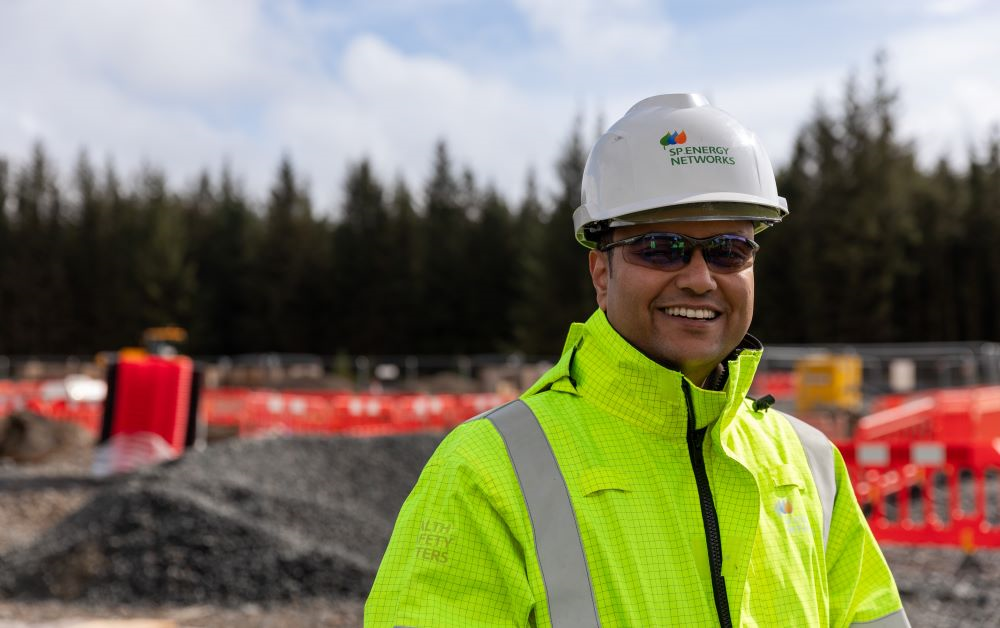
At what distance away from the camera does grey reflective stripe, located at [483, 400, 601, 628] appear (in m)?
1.69

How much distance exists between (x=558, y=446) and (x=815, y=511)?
0.63 m

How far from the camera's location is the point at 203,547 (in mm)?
8375

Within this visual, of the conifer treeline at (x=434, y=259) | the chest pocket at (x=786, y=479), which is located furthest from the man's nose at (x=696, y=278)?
the conifer treeline at (x=434, y=259)

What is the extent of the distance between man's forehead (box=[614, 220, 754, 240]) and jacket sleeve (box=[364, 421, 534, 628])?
580mm

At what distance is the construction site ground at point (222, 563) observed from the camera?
24.5ft

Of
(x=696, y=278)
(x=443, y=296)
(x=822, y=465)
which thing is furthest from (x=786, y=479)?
(x=443, y=296)

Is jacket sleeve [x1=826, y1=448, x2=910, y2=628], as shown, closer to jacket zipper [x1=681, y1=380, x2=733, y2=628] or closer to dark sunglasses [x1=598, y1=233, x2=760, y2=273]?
jacket zipper [x1=681, y1=380, x2=733, y2=628]

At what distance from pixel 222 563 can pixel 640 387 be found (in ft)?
23.2

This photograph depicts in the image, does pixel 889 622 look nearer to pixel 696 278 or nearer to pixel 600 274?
pixel 696 278

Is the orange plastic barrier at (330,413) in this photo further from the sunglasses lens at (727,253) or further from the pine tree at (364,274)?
the pine tree at (364,274)

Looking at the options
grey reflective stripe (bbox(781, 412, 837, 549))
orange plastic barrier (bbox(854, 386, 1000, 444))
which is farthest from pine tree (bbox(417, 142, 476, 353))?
grey reflective stripe (bbox(781, 412, 837, 549))

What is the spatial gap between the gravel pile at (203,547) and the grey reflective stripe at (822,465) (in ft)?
20.3

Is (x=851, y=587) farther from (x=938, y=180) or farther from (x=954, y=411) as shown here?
(x=938, y=180)

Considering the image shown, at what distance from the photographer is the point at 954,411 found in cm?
1304
